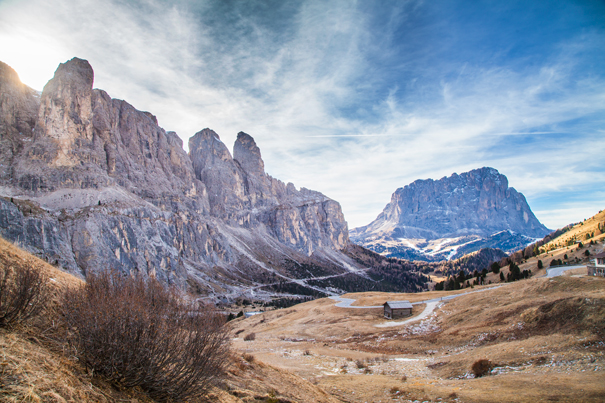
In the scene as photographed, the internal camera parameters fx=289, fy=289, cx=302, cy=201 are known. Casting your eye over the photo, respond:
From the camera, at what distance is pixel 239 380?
14.1 m

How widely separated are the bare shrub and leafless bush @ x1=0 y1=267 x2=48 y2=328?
23881 millimetres

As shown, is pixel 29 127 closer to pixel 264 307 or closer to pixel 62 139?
pixel 62 139

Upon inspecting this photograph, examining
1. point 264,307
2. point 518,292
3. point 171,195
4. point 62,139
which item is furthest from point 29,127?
point 518,292

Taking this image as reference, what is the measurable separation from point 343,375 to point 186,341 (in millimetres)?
16903

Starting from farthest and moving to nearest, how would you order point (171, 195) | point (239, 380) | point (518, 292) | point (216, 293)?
point (171, 195) → point (216, 293) → point (518, 292) → point (239, 380)

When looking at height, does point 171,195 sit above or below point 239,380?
above

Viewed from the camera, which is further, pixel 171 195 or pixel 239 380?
pixel 171 195

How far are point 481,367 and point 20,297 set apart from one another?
24510 millimetres

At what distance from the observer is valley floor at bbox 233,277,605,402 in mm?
15516

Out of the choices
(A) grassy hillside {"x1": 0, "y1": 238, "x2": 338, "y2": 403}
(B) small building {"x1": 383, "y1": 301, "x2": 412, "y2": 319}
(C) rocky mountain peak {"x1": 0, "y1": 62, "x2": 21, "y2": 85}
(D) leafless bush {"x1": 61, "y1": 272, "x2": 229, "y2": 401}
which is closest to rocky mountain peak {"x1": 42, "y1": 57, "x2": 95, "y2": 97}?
(C) rocky mountain peak {"x1": 0, "y1": 62, "x2": 21, "y2": 85}

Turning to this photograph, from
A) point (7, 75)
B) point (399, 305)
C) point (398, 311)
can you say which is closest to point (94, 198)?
point (7, 75)

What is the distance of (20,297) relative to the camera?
7.75m

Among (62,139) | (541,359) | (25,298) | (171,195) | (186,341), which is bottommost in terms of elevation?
(541,359)

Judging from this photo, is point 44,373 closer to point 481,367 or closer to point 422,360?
point 481,367
